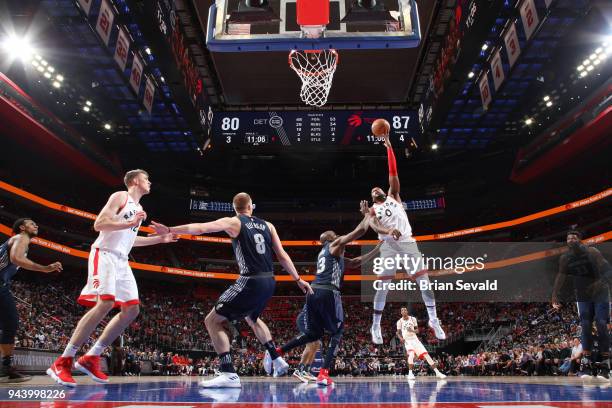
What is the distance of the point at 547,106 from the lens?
70.5 ft

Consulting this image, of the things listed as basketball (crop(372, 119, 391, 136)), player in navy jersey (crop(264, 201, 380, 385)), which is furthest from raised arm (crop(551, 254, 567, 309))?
basketball (crop(372, 119, 391, 136))

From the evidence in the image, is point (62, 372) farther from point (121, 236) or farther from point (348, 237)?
point (348, 237)

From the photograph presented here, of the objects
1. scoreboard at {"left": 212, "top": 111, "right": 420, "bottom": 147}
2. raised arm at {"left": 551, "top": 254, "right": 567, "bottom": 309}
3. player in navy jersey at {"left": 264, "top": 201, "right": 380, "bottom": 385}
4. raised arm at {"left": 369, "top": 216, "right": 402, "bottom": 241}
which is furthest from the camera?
scoreboard at {"left": 212, "top": 111, "right": 420, "bottom": 147}

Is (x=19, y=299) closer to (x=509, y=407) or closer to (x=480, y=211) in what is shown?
(x=509, y=407)

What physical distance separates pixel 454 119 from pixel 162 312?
68.7ft

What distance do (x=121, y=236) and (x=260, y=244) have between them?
1529 mm

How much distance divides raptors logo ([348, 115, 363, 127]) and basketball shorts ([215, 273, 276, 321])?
8.42 metres

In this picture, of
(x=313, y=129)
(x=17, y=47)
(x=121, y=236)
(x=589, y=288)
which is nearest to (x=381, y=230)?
(x=589, y=288)

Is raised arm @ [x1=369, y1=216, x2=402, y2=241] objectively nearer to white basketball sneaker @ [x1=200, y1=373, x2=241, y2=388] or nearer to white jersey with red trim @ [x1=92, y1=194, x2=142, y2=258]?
white basketball sneaker @ [x1=200, y1=373, x2=241, y2=388]

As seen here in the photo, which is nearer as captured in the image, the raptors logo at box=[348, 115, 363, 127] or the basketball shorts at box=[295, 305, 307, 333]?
the basketball shorts at box=[295, 305, 307, 333]

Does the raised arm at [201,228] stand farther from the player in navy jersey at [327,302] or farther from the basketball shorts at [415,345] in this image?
the basketball shorts at [415,345]

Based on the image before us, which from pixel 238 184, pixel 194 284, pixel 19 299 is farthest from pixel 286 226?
pixel 19 299

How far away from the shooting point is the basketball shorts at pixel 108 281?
16.8ft

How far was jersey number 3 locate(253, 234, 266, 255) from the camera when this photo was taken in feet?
17.6
